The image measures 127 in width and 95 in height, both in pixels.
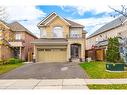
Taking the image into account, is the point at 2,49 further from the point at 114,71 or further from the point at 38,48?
the point at 114,71

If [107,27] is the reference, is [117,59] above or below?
below

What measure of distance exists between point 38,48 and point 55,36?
8.15ft

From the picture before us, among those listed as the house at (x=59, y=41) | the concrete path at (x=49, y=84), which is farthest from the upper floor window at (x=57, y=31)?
the concrete path at (x=49, y=84)

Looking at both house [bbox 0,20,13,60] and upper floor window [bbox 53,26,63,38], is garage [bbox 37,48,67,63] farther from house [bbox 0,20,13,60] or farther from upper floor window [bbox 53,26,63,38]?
house [bbox 0,20,13,60]

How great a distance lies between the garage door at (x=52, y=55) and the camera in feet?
122

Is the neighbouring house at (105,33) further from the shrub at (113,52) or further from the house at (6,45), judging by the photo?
the house at (6,45)

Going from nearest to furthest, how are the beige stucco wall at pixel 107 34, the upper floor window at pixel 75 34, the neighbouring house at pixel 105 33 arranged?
1. the beige stucco wall at pixel 107 34
2. the neighbouring house at pixel 105 33
3. the upper floor window at pixel 75 34

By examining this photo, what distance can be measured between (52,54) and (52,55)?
11cm

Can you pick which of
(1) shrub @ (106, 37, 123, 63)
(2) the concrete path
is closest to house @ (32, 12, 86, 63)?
(1) shrub @ (106, 37, 123, 63)

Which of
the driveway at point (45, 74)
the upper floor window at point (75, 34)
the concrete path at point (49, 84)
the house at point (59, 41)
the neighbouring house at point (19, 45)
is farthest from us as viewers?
the upper floor window at point (75, 34)

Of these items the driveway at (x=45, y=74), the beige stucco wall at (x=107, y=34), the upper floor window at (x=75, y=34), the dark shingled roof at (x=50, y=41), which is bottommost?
the driveway at (x=45, y=74)

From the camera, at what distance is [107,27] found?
111 feet

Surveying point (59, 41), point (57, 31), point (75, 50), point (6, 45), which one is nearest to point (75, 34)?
point (75, 50)

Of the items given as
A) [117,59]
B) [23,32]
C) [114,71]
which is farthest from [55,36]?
[114,71]
